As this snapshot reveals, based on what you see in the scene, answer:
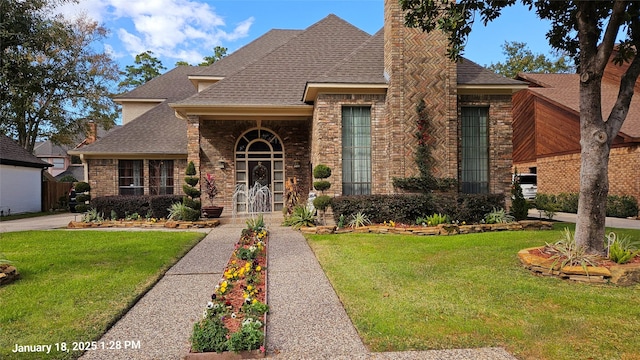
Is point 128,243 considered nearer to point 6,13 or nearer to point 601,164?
point 6,13

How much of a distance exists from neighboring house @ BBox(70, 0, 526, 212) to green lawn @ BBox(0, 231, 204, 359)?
16.7 ft

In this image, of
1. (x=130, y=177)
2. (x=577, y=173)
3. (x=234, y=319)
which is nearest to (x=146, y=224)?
(x=130, y=177)

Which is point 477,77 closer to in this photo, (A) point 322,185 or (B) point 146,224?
(A) point 322,185

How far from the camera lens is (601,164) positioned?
5.80m

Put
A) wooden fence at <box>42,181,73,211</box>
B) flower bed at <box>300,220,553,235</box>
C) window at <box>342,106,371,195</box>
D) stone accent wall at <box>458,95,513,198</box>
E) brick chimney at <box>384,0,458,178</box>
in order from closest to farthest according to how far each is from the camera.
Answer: flower bed at <box>300,220,553,235</box>, brick chimney at <box>384,0,458,178</box>, window at <box>342,106,371,195</box>, stone accent wall at <box>458,95,513,198</box>, wooden fence at <box>42,181,73,211</box>

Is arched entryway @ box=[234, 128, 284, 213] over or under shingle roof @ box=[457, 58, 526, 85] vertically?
under

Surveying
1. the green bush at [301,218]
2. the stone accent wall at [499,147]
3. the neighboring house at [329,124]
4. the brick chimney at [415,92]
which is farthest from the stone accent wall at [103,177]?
the stone accent wall at [499,147]

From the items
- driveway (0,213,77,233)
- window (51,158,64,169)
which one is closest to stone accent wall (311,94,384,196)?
driveway (0,213,77,233)

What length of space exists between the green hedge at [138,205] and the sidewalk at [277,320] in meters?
6.54

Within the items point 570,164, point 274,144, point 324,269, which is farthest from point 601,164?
point 570,164

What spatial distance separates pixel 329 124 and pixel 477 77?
5066mm

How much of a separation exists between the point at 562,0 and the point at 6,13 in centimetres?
1271

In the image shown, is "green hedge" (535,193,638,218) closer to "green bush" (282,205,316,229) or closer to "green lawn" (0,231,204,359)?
"green bush" (282,205,316,229)

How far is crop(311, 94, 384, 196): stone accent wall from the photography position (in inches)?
438
